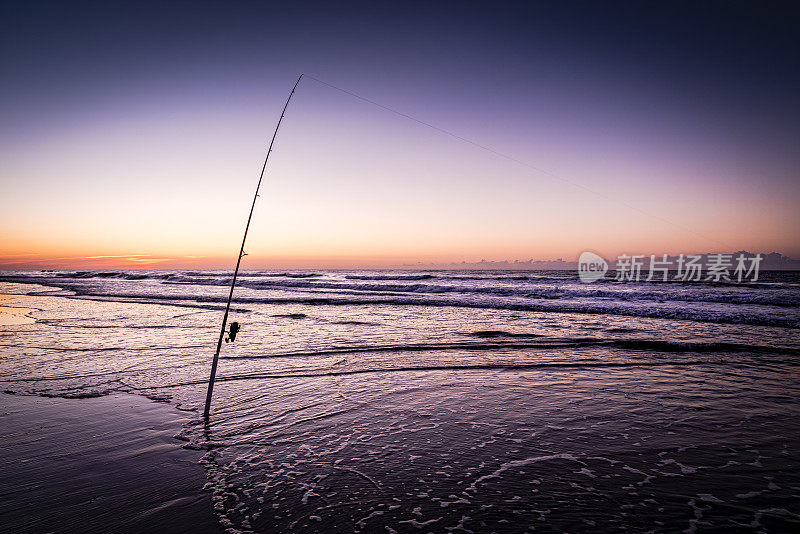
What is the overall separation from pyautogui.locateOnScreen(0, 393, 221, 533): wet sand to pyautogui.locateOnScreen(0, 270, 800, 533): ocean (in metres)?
0.26

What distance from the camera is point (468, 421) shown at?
546 cm

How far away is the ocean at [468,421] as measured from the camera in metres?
3.39

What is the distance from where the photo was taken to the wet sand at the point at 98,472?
316 centimetres

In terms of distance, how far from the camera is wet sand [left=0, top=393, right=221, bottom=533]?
316cm

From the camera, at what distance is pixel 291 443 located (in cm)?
468

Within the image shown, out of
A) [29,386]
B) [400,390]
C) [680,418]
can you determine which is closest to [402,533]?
[400,390]

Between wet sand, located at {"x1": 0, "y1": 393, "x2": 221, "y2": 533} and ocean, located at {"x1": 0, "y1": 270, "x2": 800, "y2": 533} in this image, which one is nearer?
wet sand, located at {"x1": 0, "y1": 393, "x2": 221, "y2": 533}

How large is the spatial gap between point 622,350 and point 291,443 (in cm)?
946

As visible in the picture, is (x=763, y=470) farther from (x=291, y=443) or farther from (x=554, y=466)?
(x=291, y=443)

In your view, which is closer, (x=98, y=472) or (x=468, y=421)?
(x=98, y=472)

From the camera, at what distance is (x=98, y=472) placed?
391 cm

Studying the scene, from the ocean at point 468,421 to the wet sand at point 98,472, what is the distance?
264 millimetres

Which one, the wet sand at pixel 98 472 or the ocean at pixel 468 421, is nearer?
the wet sand at pixel 98 472

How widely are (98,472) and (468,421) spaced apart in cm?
431
